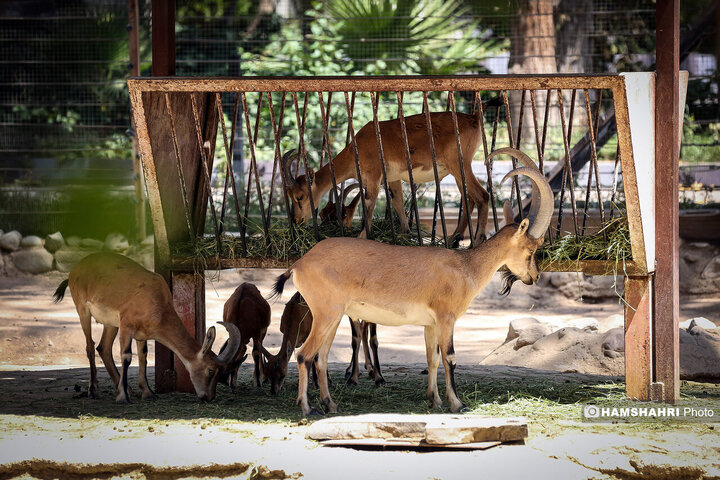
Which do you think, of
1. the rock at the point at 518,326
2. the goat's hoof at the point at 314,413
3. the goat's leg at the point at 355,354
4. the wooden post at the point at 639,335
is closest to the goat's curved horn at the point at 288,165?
the goat's leg at the point at 355,354

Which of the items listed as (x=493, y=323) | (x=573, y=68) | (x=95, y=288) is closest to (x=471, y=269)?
(x=95, y=288)

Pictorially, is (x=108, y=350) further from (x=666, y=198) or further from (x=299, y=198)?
(x=666, y=198)

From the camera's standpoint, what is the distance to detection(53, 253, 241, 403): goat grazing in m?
7.92

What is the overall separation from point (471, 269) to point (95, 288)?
3270 millimetres

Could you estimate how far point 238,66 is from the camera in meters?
18.9

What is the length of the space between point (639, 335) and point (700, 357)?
73.0 inches

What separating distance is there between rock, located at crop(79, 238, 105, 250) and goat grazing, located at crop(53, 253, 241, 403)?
855 cm

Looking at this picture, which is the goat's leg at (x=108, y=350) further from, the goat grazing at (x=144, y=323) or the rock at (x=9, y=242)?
the rock at (x=9, y=242)

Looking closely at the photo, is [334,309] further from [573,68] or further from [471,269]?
[573,68]

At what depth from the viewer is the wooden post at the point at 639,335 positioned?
7.81 m

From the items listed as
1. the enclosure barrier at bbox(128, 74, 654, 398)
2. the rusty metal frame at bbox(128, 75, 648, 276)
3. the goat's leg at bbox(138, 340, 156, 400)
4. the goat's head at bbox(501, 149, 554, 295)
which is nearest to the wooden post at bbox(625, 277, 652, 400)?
the enclosure barrier at bbox(128, 74, 654, 398)

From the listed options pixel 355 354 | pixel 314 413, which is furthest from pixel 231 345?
pixel 355 354

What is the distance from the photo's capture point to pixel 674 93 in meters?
7.53

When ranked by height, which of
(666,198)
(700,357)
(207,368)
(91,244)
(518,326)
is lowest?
(518,326)
